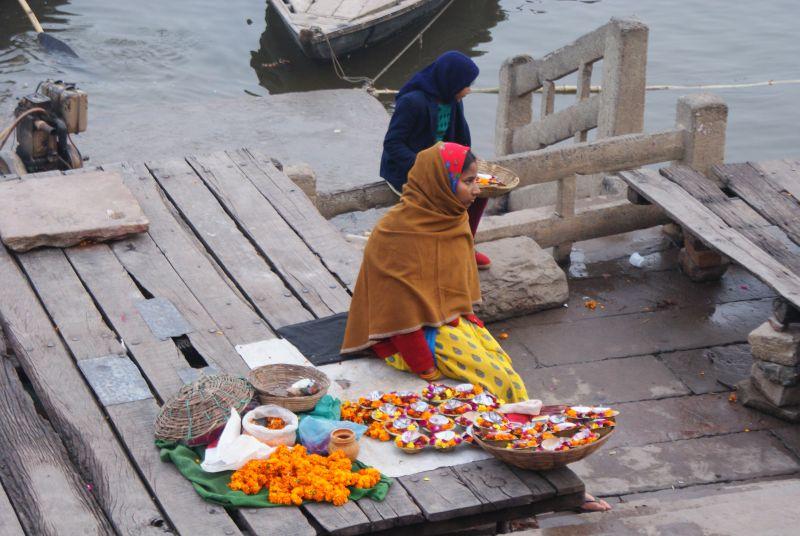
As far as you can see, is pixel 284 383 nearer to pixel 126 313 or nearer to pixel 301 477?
pixel 301 477

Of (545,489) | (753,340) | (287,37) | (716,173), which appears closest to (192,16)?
(287,37)

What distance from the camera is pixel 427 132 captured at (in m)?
7.19

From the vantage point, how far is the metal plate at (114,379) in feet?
17.6

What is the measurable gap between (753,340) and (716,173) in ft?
6.62

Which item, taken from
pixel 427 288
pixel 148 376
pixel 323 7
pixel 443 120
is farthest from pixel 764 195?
pixel 323 7

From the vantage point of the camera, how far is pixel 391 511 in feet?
15.0

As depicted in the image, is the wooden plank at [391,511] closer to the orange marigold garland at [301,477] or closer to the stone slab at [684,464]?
the orange marigold garland at [301,477]

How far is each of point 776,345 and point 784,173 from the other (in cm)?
219

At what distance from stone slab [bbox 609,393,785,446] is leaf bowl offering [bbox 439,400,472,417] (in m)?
1.64

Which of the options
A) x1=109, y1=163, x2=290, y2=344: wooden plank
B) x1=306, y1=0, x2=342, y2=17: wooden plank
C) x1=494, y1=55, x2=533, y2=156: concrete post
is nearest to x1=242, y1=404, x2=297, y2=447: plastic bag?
x1=109, y1=163, x2=290, y2=344: wooden plank

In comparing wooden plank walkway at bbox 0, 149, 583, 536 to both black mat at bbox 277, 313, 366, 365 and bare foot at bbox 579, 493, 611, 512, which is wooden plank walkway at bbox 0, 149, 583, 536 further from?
bare foot at bbox 579, 493, 611, 512

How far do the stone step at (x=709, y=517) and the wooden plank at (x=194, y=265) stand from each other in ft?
6.73

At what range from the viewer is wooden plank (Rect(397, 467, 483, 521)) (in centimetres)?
462

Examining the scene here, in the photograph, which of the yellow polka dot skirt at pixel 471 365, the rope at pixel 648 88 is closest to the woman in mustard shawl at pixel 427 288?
the yellow polka dot skirt at pixel 471 365
